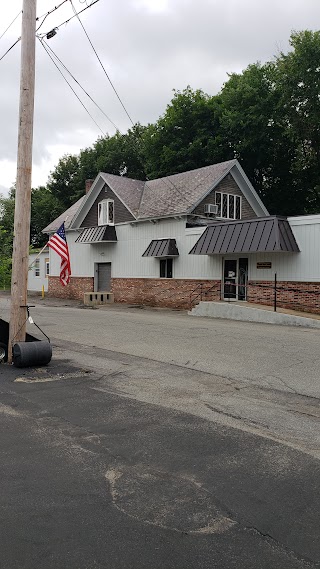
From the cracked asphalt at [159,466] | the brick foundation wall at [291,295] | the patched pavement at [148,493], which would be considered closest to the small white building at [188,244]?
the brick foundation wall at [291,295]

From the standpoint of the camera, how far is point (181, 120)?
3922cm

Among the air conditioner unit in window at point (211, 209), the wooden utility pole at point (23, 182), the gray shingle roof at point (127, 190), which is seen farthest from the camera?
the gray shingle roof at point (127, 190)

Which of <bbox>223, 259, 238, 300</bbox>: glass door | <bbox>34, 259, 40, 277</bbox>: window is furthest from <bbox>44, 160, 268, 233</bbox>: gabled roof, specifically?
<bbox>34, 259, 40, 277</bbox>: window

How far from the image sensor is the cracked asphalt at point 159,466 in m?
3.32

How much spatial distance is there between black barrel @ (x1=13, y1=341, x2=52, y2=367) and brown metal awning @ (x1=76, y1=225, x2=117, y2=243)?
20.4 m

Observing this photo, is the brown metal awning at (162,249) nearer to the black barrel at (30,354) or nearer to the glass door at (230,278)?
the glass door at (230,278)

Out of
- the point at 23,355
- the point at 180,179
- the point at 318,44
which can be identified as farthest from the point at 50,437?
the point at 318,44

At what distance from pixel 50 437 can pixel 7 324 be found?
16.4ft

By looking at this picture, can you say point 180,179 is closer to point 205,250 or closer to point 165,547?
point 205,250

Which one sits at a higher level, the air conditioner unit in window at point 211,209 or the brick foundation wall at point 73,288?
the air conditioner unit in window at point 211,209

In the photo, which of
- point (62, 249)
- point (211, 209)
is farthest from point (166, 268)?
point (62, 249)

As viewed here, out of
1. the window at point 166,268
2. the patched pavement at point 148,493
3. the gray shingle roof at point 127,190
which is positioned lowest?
the patched pavement at point 148,493

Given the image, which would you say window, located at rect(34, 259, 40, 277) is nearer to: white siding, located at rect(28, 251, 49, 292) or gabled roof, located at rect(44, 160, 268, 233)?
white siding, located at rect(28, 251, 49, 292)

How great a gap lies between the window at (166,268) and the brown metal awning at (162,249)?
2.79 feet
